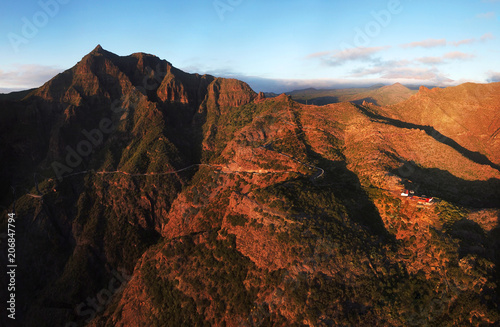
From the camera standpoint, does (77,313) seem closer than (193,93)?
Yes

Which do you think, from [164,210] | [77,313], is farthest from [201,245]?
[77,313]

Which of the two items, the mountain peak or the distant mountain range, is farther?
the mountain peak

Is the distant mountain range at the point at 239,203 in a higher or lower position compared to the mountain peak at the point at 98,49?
lower

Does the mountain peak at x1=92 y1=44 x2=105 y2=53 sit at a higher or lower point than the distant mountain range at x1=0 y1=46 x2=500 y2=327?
higher

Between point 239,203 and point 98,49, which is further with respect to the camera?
point 98,49

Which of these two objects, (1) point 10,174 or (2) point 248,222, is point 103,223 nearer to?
(1) point 10,174

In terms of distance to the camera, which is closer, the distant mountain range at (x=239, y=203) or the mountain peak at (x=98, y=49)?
the distant mountain range at (x=239, y=203)

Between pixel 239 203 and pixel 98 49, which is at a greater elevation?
pixel 98 49

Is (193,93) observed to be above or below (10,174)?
above
